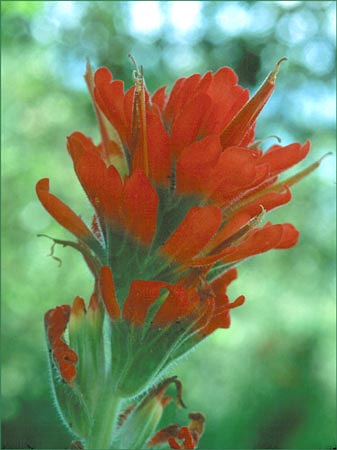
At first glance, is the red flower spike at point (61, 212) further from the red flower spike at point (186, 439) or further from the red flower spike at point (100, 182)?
the red flower spike at point (186, 439)

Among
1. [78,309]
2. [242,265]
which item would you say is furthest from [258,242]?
[242,265]

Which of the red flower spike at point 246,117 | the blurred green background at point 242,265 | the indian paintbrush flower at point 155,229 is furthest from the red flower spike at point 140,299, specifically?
the blurred green background at point 242,265

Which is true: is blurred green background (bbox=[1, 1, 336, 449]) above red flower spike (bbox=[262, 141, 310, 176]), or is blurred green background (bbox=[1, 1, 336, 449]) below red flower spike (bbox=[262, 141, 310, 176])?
above

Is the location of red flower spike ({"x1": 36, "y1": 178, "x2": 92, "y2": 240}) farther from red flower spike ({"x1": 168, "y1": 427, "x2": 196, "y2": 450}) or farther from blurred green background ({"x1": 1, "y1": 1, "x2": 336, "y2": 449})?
blurred green background ({"x1": 1, "y1": 1, "x2": 336, "y2": 449})

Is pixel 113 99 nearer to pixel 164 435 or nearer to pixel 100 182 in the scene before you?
pixel 100 182

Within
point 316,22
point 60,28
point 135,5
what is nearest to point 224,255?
point 135,5

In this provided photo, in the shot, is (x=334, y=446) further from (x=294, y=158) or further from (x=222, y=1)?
(x=222, y=1)

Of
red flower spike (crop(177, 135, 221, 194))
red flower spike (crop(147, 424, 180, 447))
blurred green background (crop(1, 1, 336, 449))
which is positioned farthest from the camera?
Result: blurred green background (crop(1, 1, 336, 449))

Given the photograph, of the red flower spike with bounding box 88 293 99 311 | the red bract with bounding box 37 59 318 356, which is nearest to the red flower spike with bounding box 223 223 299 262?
the red bract with bounding box 37 59 318 356
